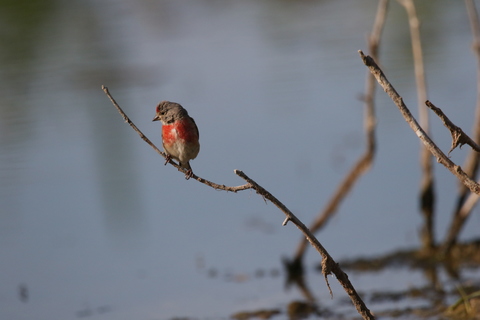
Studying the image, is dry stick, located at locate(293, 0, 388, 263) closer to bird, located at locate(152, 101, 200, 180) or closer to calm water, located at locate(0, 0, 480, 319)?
calm water, located at locate(0, 0, 480, 319)

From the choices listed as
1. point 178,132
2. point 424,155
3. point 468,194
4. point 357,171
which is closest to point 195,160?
point 357,171

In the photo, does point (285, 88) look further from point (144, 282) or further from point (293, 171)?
point (144, 282)

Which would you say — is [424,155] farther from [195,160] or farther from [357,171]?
[195,160]

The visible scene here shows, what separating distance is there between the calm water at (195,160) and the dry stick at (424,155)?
12.8 inches

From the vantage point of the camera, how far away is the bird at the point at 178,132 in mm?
5605

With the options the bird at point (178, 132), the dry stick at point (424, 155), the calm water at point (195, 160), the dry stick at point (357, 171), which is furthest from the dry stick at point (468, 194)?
the bird at point (178, 132)

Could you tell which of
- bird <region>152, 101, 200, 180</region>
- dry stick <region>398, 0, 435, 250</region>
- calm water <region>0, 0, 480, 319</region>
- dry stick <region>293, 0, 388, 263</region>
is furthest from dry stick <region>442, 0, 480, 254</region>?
bird <region>152, 101, 200, 180</region>

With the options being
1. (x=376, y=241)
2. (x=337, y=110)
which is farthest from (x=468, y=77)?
(x=376, y=241)

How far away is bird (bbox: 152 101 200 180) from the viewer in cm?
561

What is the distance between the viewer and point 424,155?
8305mm

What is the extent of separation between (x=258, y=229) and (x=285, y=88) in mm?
4327

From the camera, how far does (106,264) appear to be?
29.0 ft

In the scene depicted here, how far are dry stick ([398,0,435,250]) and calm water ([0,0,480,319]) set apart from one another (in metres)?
Result: 0.33

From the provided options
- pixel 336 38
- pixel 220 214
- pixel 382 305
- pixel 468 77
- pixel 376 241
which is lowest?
pixel 382 305
